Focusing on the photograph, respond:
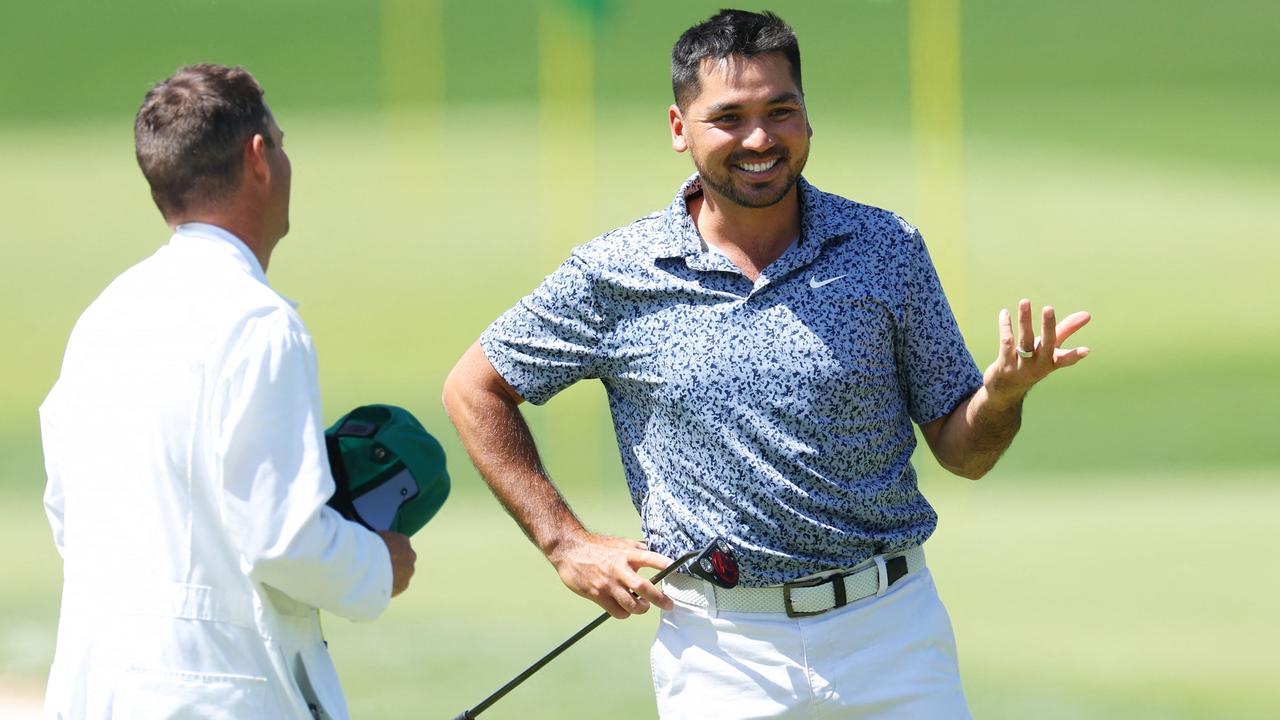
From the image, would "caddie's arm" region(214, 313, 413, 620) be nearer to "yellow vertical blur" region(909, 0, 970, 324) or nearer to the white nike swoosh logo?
the white nike swoosh logo

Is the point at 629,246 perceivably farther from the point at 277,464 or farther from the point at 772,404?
the point at 277,464

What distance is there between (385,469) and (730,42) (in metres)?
0.93

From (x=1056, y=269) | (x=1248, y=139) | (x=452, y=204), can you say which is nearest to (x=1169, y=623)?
(x=1056, y=269)

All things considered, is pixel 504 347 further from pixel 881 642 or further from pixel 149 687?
pixel 149 687

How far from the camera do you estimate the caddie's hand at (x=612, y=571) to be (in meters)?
2.66

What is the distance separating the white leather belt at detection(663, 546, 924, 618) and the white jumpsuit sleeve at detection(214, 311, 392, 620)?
2.46 ft

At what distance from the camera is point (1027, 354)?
8.12 feet

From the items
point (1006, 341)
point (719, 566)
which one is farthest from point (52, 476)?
point (1006, 341)

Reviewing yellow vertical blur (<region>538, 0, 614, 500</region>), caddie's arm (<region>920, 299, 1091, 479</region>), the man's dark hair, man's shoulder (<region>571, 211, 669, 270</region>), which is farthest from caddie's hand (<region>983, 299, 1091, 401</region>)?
yellow vertical blur (<region>538, 0, 614, 500</region>)

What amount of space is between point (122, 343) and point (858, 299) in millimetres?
1117

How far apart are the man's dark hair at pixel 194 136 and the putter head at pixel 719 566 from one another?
924 millimetres

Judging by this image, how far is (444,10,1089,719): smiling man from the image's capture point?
102 inches

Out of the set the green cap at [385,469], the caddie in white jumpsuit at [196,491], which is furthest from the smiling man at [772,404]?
the caddie in white jumpsuit at [196,491]

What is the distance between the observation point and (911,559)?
8.81ft
